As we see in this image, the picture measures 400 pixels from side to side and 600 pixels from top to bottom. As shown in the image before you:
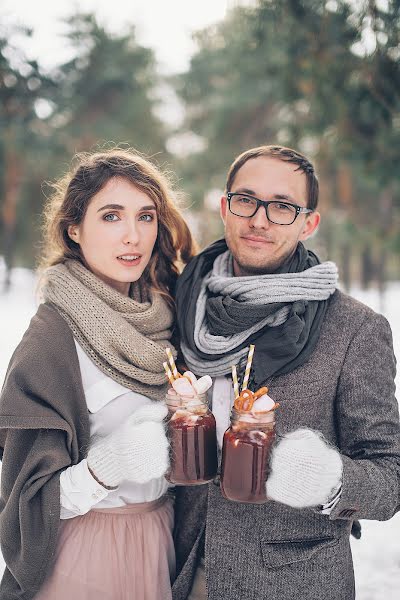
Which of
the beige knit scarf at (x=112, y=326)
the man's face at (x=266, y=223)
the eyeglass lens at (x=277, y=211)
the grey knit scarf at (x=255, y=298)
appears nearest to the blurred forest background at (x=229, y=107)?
the man's face at (x=266, y=223)

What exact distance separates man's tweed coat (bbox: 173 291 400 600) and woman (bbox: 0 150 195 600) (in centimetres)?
28

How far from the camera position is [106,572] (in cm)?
197

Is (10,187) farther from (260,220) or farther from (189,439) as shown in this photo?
(189,439)

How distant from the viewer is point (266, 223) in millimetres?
2168

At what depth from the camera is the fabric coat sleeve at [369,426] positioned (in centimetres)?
169

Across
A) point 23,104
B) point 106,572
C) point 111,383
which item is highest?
point 23,104

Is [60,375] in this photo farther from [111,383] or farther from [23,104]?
[23,104]

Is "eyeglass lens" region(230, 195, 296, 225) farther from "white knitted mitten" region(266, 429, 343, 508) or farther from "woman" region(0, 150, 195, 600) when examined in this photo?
"white knitted mitten" region(266, 429, 343, 508)

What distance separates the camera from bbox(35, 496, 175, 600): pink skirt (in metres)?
1.96

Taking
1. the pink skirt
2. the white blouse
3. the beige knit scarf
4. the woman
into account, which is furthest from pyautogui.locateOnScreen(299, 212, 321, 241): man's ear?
the pink skirt

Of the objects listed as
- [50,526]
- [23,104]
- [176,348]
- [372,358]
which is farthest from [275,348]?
[23,104]

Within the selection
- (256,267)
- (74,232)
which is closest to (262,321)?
(256,267)

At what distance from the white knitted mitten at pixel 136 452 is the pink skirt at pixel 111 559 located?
1.14 feet

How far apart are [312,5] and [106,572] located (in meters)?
3.45
